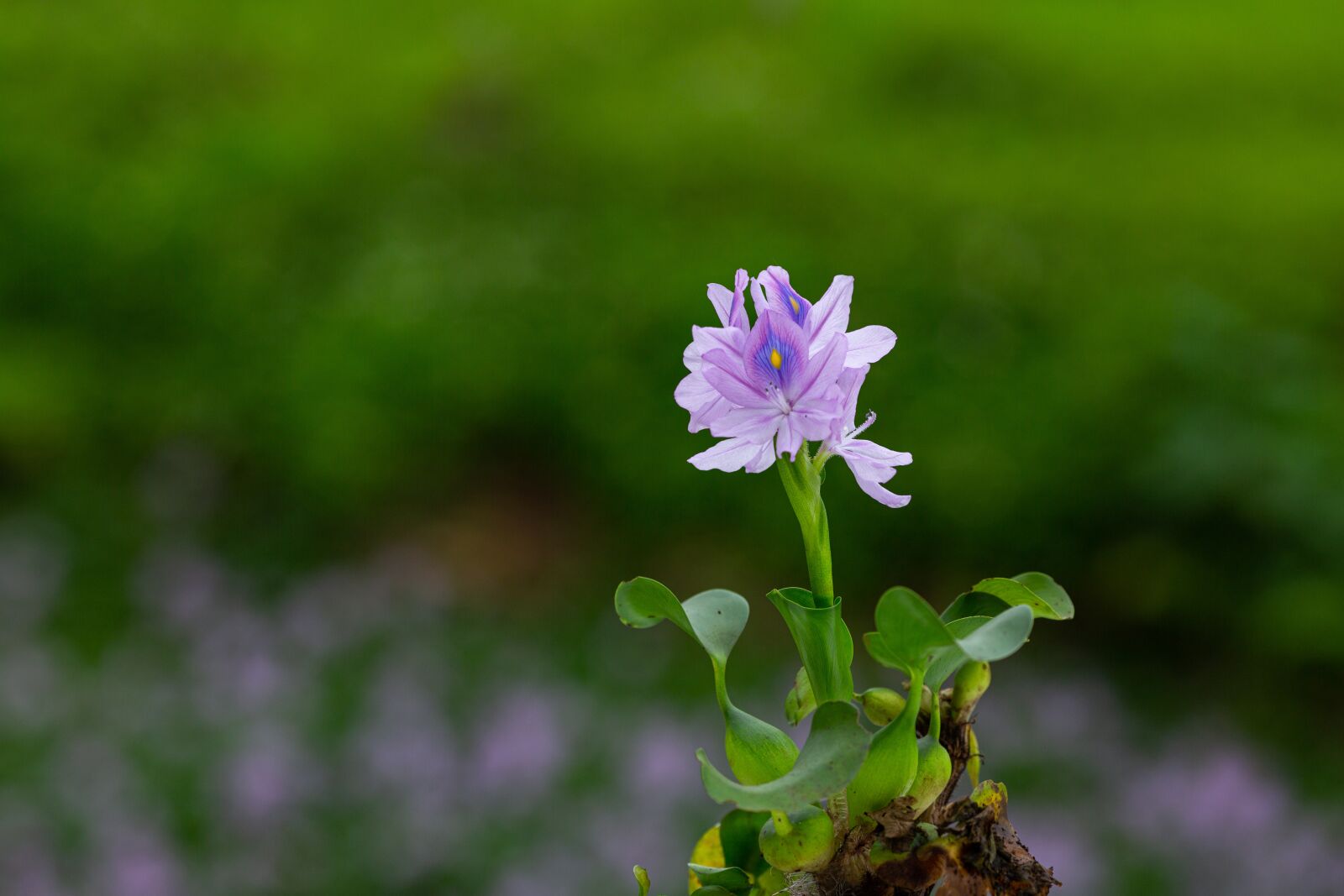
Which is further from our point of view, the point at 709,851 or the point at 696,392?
the point at 709,851

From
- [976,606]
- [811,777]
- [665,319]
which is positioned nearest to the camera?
[811,777]

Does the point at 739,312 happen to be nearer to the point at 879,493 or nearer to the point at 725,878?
the point at 879,493

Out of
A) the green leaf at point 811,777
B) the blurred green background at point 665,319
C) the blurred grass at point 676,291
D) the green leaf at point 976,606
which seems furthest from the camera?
the blurred grass at point 676,291

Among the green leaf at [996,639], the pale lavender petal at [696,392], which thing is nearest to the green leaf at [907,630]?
the green leaf at [996,639]

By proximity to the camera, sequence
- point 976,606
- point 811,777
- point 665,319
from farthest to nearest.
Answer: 1. point 665,319
2. point 976,606
3. point 811,777

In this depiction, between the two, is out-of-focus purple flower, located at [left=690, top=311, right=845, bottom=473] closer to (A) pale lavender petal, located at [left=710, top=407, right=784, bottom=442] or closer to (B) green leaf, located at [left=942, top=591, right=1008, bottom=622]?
(A) pale lavender petal, located at [left=710, top=407, right=784, bottom=442]

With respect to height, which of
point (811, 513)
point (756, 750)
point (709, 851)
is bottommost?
point (709, 851)

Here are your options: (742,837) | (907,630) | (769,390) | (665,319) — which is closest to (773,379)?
(769,390)

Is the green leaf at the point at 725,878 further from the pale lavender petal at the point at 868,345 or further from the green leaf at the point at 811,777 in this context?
the pale lavender petal at the point at 868,345
